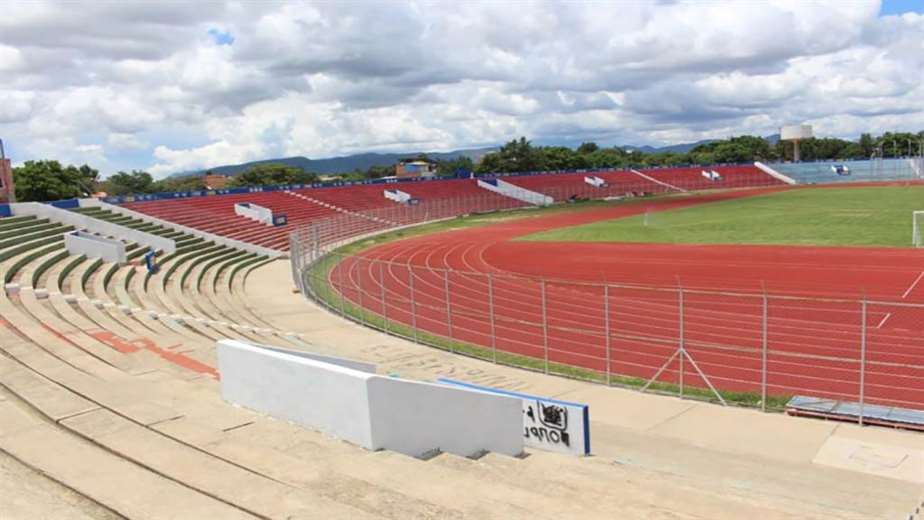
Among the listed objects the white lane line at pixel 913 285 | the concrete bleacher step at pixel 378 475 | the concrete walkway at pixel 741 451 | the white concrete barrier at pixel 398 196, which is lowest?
the white lane line at pixel 913 285

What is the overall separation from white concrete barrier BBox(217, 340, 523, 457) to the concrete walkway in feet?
6.19

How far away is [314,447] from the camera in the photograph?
721cm

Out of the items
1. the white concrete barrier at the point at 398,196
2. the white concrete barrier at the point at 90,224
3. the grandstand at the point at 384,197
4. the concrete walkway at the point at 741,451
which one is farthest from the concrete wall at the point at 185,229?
the white concrete barrier at the point at 398,196

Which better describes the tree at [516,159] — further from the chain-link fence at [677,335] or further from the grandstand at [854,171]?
the chain-link fence at [677,335]

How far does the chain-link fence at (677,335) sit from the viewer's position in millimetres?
14805

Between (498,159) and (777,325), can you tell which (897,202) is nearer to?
(777,325)

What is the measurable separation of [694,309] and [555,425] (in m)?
13.3

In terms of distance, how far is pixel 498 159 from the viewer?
136 metres

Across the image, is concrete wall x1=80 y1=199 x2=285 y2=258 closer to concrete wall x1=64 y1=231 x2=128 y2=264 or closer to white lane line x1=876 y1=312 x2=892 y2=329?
concrete wall x1=64 y1=231 x2=128 y2=264

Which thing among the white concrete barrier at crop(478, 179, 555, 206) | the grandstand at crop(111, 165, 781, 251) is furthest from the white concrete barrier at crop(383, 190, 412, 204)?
the white concrete barrier at crop(478, 179, 555, 206)

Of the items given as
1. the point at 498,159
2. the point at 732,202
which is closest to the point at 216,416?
the point at 732,202

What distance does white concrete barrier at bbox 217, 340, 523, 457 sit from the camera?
7.32 m

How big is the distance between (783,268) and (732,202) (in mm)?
48820

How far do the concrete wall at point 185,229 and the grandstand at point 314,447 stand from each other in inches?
818
